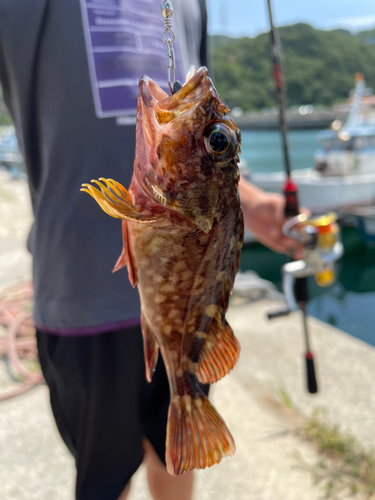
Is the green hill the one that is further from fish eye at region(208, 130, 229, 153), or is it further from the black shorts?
fish eye at region(208, 130, 229, 153)

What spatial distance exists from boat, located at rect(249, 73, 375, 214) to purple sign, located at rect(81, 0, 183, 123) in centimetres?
1216

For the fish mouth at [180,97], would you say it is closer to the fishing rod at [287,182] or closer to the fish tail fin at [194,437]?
the fish tail fin at [194,437]

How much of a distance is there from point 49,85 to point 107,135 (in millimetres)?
254

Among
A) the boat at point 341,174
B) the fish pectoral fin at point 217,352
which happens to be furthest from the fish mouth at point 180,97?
the boat at point 341,174

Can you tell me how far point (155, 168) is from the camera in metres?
0.99

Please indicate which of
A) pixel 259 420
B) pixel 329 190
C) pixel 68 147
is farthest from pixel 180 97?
pixel 329 190

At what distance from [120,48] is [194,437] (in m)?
1.33

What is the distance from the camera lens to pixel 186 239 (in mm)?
1045

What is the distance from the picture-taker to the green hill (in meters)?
67.8

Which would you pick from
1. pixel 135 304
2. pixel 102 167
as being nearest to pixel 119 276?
pixel 135 304

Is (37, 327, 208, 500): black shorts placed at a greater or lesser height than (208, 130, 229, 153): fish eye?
lesser

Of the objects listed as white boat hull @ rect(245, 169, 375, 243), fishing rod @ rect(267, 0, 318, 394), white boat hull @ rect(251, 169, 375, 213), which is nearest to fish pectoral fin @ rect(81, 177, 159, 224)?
fishing rod @ rect(267, 0, 318, 394)

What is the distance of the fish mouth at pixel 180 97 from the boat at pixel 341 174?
12.7 metres

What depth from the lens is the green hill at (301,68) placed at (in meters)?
67.8
